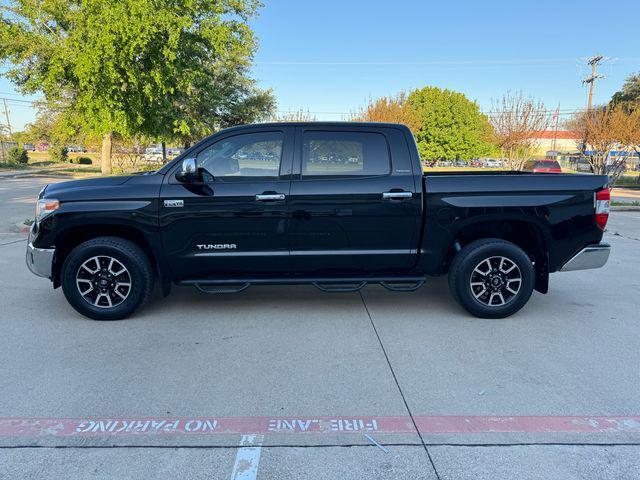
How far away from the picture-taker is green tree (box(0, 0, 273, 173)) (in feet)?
40.5

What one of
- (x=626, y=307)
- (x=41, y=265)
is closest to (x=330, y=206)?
(x=41, y=265)

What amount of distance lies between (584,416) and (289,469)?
2004 mm

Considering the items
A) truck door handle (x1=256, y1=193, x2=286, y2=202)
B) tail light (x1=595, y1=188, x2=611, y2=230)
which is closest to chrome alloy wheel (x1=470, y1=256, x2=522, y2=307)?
tail light (x1=595, y1=188, x2=611, y2=230)

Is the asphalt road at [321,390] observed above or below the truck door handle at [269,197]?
below

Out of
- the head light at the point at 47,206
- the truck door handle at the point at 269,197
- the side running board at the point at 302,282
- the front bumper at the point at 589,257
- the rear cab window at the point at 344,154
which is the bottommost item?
the side running board at the point at 302,282

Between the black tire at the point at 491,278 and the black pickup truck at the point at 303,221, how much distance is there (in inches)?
0.5

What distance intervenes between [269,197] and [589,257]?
342cm

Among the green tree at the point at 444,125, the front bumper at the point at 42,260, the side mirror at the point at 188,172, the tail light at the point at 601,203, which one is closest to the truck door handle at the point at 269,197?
the side mirror at the point at 188,172

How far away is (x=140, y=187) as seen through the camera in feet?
15.0

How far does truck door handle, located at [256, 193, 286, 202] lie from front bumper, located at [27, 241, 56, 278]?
7.09 ft

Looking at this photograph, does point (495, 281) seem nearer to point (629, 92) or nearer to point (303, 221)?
point (303, 221)

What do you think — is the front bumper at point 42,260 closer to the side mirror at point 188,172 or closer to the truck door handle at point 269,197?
the side mirror at point 188,172

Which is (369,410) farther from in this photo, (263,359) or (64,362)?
(64,362)

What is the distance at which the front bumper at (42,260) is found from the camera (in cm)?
460
